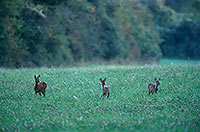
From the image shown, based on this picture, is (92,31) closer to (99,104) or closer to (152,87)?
(152,87)

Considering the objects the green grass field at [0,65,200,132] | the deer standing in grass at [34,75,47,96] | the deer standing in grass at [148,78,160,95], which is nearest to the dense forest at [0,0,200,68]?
the green grass field at [0,65,200,132]

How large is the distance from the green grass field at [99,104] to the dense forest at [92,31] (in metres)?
10.1

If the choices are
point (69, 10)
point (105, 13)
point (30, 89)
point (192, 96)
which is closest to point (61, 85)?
point (30, 89)

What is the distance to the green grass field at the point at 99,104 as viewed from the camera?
8.33m

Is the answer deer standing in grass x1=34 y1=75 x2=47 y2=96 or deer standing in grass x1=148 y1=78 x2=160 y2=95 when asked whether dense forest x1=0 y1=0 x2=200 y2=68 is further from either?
deer standing in grass x1=148 y1=78 x2=160 y2=95

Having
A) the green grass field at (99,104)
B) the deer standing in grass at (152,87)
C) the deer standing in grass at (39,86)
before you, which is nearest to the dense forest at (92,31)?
the green grass field at (99,104)

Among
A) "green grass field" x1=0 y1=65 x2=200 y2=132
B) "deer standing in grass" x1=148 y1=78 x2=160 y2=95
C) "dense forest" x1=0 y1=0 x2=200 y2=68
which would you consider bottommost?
"green grass field" x1=0 y1=65 x2=200 y2=132

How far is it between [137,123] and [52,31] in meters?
20.4

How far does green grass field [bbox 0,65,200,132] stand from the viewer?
8328 millimetres

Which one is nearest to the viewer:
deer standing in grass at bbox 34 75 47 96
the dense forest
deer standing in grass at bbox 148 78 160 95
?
deer standing in grass at bbox 34 75 47 96

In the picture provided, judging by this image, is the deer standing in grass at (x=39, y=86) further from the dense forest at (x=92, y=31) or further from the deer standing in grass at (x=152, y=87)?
the dense forest at (x=92, y=31)

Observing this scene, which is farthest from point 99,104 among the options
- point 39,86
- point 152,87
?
point 152,87

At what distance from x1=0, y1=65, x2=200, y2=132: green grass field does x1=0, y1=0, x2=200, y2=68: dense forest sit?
10.1 m

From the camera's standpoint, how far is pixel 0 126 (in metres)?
8.31
